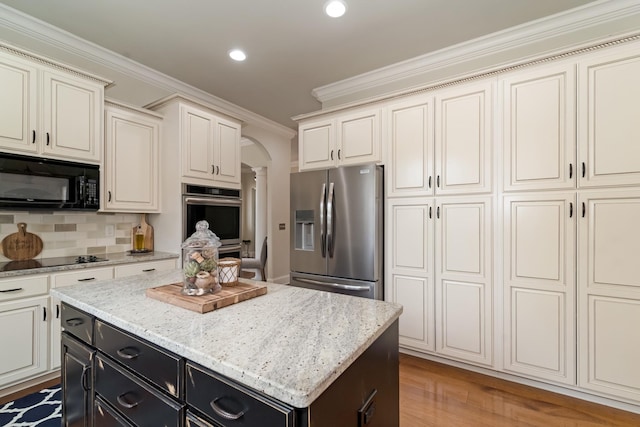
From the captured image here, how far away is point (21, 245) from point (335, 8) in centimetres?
319

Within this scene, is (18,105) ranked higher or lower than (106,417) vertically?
higher

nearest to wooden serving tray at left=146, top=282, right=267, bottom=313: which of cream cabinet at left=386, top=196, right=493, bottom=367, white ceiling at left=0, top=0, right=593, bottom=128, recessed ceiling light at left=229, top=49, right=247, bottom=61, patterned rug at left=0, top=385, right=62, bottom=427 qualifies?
patterned rug at left=0, top=385, right=62, bottom=427

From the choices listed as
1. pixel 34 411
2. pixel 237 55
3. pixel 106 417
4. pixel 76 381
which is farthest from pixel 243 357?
pixel 237 55

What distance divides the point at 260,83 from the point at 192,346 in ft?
11.2

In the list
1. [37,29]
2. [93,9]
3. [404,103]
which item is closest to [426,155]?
[404,103]

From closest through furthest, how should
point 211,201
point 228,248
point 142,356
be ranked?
point 142,356
point 211,201
point 228,248

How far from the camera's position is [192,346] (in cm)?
84

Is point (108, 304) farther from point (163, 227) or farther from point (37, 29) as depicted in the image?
point (37, 29)

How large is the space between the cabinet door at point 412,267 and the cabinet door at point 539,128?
70 cm

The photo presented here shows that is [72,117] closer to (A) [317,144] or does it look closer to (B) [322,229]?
(A) [317,144]

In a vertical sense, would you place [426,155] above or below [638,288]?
above

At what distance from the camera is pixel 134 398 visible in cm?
102

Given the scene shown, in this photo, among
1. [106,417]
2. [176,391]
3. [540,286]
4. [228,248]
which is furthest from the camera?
[228,248]

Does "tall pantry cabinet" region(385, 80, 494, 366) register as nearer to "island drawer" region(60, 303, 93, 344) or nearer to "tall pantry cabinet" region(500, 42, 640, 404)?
A: "tall pantry cabinet" region(500, 42, 640, 404)
